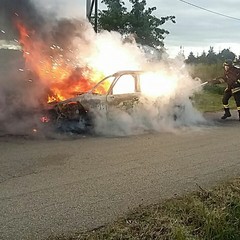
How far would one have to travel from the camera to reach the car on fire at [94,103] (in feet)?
37.2

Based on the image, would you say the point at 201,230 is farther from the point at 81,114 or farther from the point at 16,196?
the point at 81,114

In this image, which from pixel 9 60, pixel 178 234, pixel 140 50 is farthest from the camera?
pixel 140 50

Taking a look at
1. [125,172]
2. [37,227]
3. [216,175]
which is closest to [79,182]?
[125,172]

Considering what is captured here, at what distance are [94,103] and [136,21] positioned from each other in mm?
13984

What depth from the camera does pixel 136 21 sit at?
24.6 m

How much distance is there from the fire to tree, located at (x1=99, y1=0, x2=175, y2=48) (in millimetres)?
9186

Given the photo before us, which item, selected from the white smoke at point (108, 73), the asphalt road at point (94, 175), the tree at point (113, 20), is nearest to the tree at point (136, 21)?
the tree at point (113, 20)

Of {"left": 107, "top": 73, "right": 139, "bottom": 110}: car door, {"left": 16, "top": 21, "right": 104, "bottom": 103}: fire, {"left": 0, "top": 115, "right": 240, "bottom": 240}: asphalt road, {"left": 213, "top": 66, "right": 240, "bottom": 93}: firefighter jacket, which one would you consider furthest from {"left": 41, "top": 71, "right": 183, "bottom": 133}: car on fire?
{"left": 213, "top": 66, "right": 240, "bottom": 93}: firefighter jacket

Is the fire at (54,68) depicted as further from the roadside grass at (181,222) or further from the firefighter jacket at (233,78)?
the roadside grass at (181,222)

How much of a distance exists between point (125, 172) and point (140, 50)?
29.4ft

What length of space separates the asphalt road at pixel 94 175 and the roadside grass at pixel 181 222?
34 centimetres

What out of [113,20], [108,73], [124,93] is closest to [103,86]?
[124,93]

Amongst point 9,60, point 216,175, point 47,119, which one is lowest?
point 216,175

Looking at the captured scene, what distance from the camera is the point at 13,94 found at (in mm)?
11891
